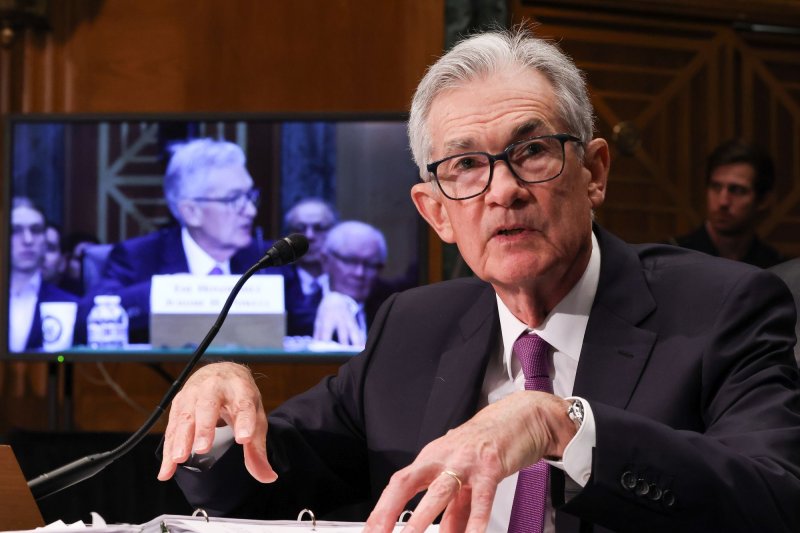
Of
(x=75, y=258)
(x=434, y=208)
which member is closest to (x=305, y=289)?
(x=75, y=258)

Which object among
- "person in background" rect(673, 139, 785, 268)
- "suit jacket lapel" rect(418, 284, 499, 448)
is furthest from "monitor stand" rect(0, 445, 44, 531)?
"person in background" rect(673, 139, 785, 268)

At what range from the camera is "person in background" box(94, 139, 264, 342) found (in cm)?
327

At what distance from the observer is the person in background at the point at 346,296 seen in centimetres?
329

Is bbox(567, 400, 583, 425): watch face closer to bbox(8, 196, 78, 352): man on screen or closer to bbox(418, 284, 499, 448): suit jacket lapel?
bbox(418, 284, 499, 448): suit jacket lapel

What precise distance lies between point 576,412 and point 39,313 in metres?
2.50

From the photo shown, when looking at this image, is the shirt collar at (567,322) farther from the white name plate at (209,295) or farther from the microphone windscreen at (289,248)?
the white name plate at (209,295)

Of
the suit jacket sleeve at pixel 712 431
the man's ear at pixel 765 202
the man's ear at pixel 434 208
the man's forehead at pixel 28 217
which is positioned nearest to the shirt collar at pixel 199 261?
the man's forehead at pixel 28 217

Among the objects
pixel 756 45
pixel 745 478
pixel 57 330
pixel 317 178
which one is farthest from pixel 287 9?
pixel 745 478

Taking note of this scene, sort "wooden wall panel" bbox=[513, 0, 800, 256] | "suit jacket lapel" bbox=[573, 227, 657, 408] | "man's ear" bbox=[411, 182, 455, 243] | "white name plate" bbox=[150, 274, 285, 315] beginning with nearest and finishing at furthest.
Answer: "suit jacket lapel" bbox=[573, 227, 657, 408], "man's ear" bbox=[411, 182, 455, 243], "white name plate" bbox=[150, 274, 285, 315], "wooden wall panel" bbox=[513, 0, 800, 256]

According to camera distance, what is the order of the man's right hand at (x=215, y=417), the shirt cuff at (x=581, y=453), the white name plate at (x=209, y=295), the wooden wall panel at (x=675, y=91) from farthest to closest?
the wooden wall panel at (x=675, y=91) < the white name plate at (x=209, y=295) < the man's right hand at (x=215, y=417) < the shirt cuff at (x=581, y=453)

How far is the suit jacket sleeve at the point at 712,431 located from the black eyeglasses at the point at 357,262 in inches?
68.3

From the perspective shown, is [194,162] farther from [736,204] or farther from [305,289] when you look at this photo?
[736,204]

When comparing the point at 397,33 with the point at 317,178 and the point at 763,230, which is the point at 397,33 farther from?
the point at 763,230

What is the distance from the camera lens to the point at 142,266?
3303mm
